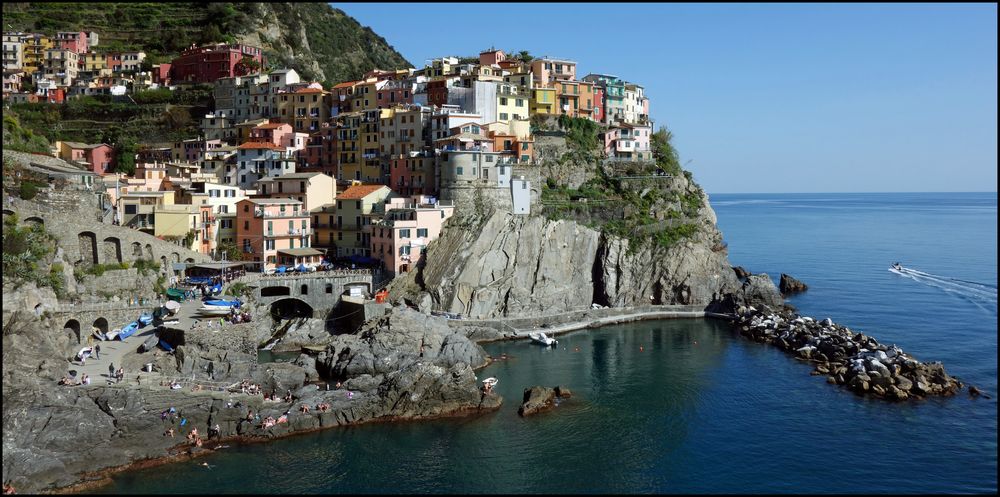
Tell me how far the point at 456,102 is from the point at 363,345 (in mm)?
29301

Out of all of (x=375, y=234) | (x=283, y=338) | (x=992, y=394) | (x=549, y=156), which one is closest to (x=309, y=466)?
(x=283, y=338)

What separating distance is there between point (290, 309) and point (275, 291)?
5.65 ft

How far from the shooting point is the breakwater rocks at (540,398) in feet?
124

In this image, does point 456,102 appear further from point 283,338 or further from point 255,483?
point 255,483

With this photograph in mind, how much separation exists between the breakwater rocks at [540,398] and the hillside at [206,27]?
62.8 metres

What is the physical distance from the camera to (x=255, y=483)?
2958 cm

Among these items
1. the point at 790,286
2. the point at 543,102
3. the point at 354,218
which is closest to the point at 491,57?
the point at 543,102

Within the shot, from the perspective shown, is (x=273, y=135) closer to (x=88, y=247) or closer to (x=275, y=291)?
(x=275, y=291)

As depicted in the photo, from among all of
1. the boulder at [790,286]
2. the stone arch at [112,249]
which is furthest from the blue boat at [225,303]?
the boulder at [790,286]

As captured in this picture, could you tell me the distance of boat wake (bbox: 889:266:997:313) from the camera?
6306 centimetres

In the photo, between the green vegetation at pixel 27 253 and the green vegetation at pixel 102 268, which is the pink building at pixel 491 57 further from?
the green vegetation at pixel 27 253

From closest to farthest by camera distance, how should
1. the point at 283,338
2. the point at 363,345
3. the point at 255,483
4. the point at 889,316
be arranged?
1. the point at 255,483
2. the point at 363,345
3. the point at 283,338
4. the point at 889,316

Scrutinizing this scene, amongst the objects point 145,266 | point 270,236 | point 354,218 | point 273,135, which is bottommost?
point 145,266

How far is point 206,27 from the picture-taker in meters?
94.8
